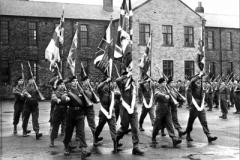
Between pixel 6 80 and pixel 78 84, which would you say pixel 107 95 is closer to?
pixel 78 84

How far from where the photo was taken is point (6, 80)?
1262 inches

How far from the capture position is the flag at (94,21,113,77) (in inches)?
362

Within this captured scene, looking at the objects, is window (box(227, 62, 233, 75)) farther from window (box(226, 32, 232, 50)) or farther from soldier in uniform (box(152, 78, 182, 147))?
soldier in uniform (box(152, 78, 182, 147))

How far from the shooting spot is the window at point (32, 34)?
33.1 meters

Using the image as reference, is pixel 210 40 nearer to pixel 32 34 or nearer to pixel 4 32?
pixel 32 34

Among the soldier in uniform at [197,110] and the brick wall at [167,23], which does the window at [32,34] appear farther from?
the soldier in uniform at [197,110]

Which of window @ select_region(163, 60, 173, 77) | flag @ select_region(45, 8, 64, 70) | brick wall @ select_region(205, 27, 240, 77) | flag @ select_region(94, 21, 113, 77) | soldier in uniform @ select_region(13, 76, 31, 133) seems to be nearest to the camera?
flag @ select_region(94, 21, 113, 77)

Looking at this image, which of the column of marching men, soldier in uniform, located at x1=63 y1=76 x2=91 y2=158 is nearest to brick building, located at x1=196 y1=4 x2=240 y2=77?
the column of marching men

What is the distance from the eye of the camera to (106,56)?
934 cm

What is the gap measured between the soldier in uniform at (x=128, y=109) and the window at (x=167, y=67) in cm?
2475

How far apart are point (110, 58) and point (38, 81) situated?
80.5ft

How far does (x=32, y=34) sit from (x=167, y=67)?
547 inches

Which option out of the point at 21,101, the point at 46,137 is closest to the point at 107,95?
the point at 46,137

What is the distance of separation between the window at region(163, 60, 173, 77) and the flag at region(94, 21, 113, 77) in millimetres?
24486
